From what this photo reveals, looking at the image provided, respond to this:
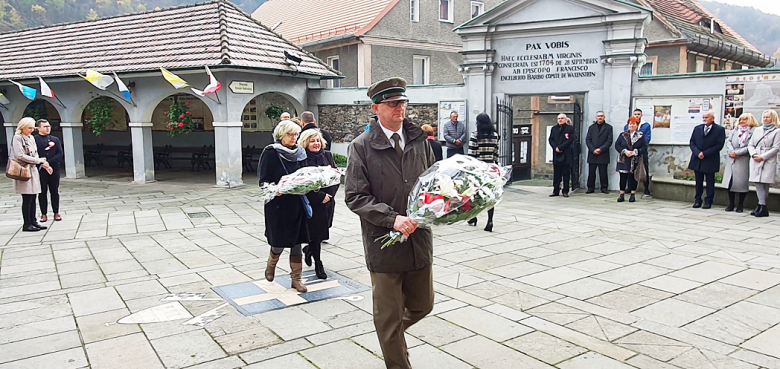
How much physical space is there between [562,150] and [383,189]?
9.19 metres

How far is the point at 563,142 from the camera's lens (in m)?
12.1

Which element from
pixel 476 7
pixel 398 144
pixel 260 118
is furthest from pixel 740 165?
pixel 476 7

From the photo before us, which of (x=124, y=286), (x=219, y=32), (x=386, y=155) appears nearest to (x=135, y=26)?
(x=219, y=32)

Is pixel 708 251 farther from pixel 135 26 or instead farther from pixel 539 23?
pixel 135 26

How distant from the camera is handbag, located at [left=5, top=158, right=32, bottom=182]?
8.67m

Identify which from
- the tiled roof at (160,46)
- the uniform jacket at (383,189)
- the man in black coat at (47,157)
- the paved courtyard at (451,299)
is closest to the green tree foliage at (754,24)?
the tiled roof at (160,46)

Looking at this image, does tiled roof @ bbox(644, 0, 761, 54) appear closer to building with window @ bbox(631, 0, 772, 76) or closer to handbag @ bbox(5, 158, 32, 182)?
building with window @ bbox(631, 0, 772, 76)

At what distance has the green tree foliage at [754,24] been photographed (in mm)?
45094

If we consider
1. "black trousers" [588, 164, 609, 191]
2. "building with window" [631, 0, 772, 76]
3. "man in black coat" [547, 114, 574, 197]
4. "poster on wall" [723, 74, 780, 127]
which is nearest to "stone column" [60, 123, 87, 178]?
"man in black coat" [547, 114, 574, 197]

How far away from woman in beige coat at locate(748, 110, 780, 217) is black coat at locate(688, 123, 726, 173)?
574 millimetres

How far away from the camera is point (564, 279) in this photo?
6.08 meters

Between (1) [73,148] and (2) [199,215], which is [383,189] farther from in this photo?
(1) [73,148]

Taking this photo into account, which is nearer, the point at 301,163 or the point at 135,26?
the point at 301,163

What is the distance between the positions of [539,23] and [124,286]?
34.7 ft
